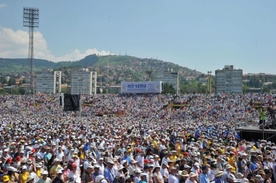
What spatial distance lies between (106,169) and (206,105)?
36.9 metres

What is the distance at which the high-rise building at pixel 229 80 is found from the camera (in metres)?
176

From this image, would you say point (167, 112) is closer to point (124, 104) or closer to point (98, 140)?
point (124, 104)

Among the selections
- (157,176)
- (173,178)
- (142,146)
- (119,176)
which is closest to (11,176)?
(119,176)

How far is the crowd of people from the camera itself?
788 centimetres

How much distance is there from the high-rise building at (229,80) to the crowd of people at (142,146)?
130 metres

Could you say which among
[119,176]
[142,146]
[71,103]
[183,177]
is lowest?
[142,146]

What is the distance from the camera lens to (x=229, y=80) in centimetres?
18200

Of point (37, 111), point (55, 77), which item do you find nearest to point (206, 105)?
point (37, 111)

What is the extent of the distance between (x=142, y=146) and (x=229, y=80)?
176m

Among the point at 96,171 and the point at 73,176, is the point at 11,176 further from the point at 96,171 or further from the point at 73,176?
the point at 96,171

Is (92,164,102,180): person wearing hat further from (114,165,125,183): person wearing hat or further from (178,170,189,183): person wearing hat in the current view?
(178,170,189,183): person wearing hat

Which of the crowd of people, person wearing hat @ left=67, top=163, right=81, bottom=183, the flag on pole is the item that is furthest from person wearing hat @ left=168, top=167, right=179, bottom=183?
the flag on pole

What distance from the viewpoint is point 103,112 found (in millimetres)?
48875

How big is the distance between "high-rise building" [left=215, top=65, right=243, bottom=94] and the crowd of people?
13010 centimetres
